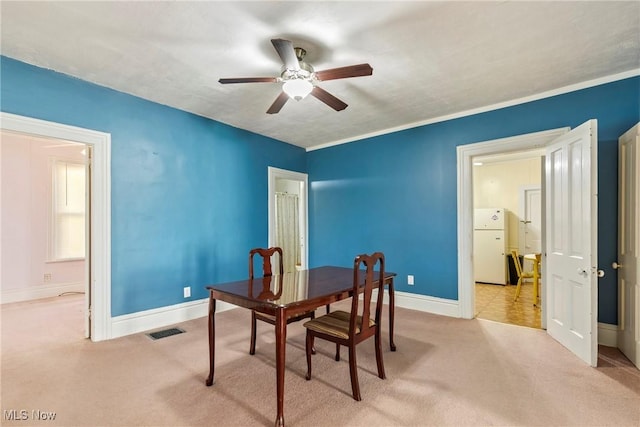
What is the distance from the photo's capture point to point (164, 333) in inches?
124

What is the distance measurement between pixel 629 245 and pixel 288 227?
215 inches

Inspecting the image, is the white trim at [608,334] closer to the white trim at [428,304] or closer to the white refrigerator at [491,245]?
the white trim at [428,304]

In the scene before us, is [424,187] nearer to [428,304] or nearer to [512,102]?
[512,102]

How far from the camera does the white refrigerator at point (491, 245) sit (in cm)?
586

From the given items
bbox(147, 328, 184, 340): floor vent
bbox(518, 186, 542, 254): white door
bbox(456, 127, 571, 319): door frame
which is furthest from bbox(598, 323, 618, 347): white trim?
bbox(147, 328, 184, 340): floor vent

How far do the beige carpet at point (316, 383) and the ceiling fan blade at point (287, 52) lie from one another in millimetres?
2238

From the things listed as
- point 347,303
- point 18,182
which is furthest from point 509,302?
point 18,182

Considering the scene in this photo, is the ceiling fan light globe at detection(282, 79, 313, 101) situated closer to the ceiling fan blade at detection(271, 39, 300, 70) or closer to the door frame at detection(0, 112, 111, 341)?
the ceiling fan blade at detection(271, 39, 300, 70)

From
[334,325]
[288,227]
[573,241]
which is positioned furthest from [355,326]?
[288,227]

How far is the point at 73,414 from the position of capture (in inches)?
71.4

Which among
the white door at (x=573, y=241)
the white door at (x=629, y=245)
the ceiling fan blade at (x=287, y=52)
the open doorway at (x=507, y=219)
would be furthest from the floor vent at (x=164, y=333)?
the open doorway at (x=507, y=219)

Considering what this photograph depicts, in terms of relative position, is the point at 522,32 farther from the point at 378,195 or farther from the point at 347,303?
the point at 347,303

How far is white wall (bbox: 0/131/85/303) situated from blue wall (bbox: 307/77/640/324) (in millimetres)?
4238

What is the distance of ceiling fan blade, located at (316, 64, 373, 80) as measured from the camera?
1992mm
